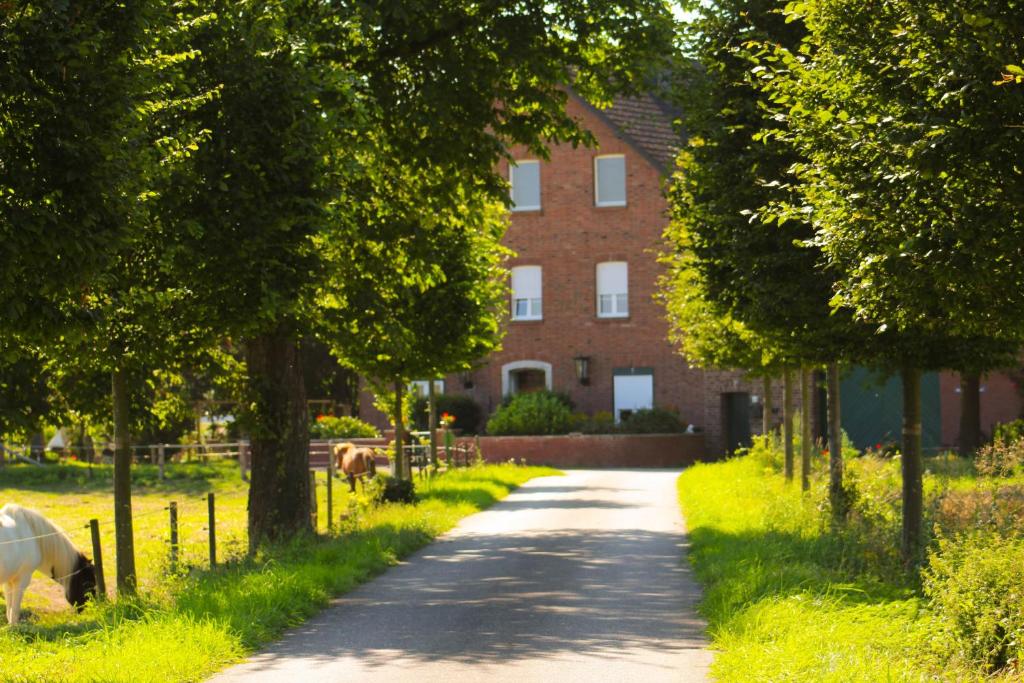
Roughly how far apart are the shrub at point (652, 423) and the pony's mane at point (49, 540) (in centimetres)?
2951

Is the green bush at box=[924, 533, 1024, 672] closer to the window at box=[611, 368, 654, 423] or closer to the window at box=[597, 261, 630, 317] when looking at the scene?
the window at box=[611, 368, 654, 423]

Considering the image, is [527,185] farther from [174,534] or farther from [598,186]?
[174,534]

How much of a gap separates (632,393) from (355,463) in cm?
1915

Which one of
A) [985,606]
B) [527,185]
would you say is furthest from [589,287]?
[985,606]

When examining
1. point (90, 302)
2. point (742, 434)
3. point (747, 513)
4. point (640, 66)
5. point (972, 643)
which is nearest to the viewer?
point (972, 643)

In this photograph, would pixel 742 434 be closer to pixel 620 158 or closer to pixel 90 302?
pixel 620 158

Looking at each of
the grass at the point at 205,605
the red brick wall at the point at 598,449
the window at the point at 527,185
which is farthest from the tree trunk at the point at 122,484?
the window at the point at 527,185

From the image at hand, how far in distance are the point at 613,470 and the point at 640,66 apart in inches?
1016

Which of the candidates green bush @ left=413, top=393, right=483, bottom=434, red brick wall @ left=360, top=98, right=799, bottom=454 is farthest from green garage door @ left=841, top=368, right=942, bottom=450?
green bush @ left=413, top=393, right=483, bottom=434

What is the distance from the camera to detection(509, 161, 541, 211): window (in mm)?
48594

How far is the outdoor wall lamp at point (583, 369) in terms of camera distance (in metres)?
47.0

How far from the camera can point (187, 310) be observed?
46.2ft

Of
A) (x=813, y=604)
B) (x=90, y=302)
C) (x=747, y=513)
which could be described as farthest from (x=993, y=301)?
(x=747, y=513)

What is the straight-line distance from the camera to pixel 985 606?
8.80m
